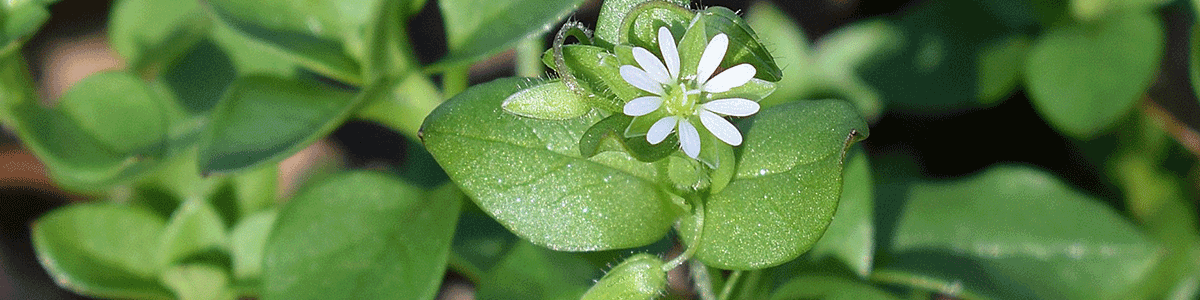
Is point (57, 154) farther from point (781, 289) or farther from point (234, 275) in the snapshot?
point (781, 289)

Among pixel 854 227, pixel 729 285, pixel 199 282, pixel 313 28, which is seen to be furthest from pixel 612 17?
pixel 199 282

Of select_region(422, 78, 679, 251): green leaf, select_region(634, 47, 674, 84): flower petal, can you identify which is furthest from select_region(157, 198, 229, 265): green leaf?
select_region(634, 47, 674, 84): flower petal

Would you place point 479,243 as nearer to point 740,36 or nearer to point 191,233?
point 191,233

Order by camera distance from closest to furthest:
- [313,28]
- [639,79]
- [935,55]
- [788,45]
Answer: [639,79] → [313,28] → [788,45] → [935,55]

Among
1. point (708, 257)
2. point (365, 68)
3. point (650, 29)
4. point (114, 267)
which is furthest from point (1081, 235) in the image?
point (114, 267)

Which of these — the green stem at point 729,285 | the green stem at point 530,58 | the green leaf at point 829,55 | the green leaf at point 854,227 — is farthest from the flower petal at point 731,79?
the green leaf at point 829,55

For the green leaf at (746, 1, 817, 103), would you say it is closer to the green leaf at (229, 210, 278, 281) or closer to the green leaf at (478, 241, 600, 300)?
the green leaf at (478, 241, 600, 300)
